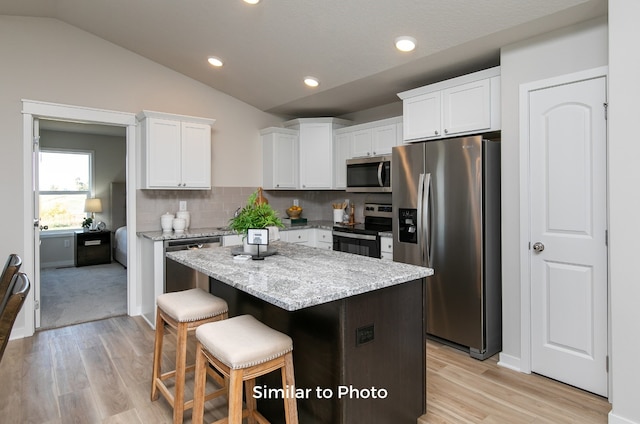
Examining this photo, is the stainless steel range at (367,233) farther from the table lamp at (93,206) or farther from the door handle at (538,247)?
the table lamp at (93,206)

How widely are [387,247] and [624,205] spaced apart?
6.86 ft

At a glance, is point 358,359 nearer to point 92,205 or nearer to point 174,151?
point 174,151

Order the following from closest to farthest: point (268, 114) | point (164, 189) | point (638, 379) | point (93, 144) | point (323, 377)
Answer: point (323, 377), point (638, 379), point (164, 189), point (268, 114), point (93, 144)

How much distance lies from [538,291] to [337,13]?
8.34 ft

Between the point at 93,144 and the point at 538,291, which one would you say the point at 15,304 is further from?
the point at 93,144

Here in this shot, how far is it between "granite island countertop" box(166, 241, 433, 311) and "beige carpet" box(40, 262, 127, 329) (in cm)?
248

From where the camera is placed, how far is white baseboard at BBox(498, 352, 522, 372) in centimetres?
282

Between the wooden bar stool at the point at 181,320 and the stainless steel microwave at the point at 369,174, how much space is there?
2.44 m

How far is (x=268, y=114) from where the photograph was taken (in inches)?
209

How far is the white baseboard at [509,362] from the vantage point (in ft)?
9.27

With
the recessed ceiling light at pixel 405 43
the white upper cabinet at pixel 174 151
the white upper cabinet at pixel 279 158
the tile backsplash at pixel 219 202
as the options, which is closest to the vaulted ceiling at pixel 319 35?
the recessed ceiling light at pixel 405 43

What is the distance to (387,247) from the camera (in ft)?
12.7

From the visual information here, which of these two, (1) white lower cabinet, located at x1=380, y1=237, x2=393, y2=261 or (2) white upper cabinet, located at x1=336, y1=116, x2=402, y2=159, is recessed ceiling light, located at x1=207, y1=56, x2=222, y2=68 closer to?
(2) white upper cabinet, located at x1=336, y1=116, x2=402, y2=159

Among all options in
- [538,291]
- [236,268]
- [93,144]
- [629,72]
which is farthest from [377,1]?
[93,144]
